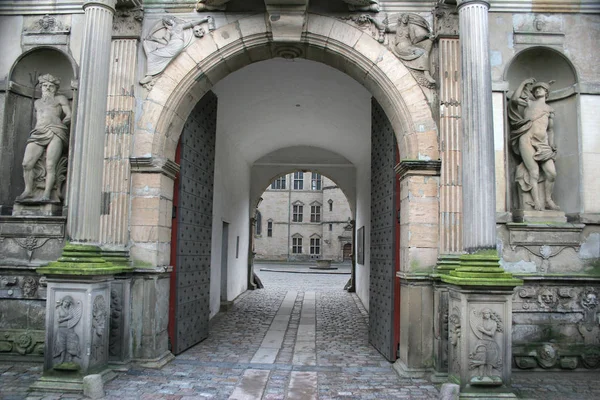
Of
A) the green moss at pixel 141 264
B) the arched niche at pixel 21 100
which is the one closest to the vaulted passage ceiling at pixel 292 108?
the arched niche at pixel 21 100

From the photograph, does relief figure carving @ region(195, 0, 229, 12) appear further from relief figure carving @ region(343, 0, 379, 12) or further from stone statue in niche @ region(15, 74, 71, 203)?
stone statue in niche @ region(15, 74, 71, 203)

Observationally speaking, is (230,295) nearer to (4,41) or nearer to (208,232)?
(208,232)

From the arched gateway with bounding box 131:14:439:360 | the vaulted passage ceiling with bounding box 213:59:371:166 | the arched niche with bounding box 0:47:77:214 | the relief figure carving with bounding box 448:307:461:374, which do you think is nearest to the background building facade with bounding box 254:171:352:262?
the vaulted passage ceiling with bounding box 213:59:371:166

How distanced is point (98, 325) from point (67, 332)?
292 millimetres

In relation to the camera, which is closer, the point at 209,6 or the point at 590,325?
the point at 590,325

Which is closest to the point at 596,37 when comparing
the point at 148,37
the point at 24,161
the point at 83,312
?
the point at 148,37

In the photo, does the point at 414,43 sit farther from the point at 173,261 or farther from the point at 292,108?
the point at 292,108

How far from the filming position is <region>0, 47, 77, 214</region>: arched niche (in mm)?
6496

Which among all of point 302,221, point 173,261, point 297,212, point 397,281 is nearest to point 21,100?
point 173,261

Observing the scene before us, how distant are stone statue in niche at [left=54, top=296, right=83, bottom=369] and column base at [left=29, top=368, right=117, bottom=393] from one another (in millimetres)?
133

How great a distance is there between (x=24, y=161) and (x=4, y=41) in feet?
5.51

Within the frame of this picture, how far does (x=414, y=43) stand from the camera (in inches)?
242

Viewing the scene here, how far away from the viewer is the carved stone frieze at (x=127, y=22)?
628 centimetres

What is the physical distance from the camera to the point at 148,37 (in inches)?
247
